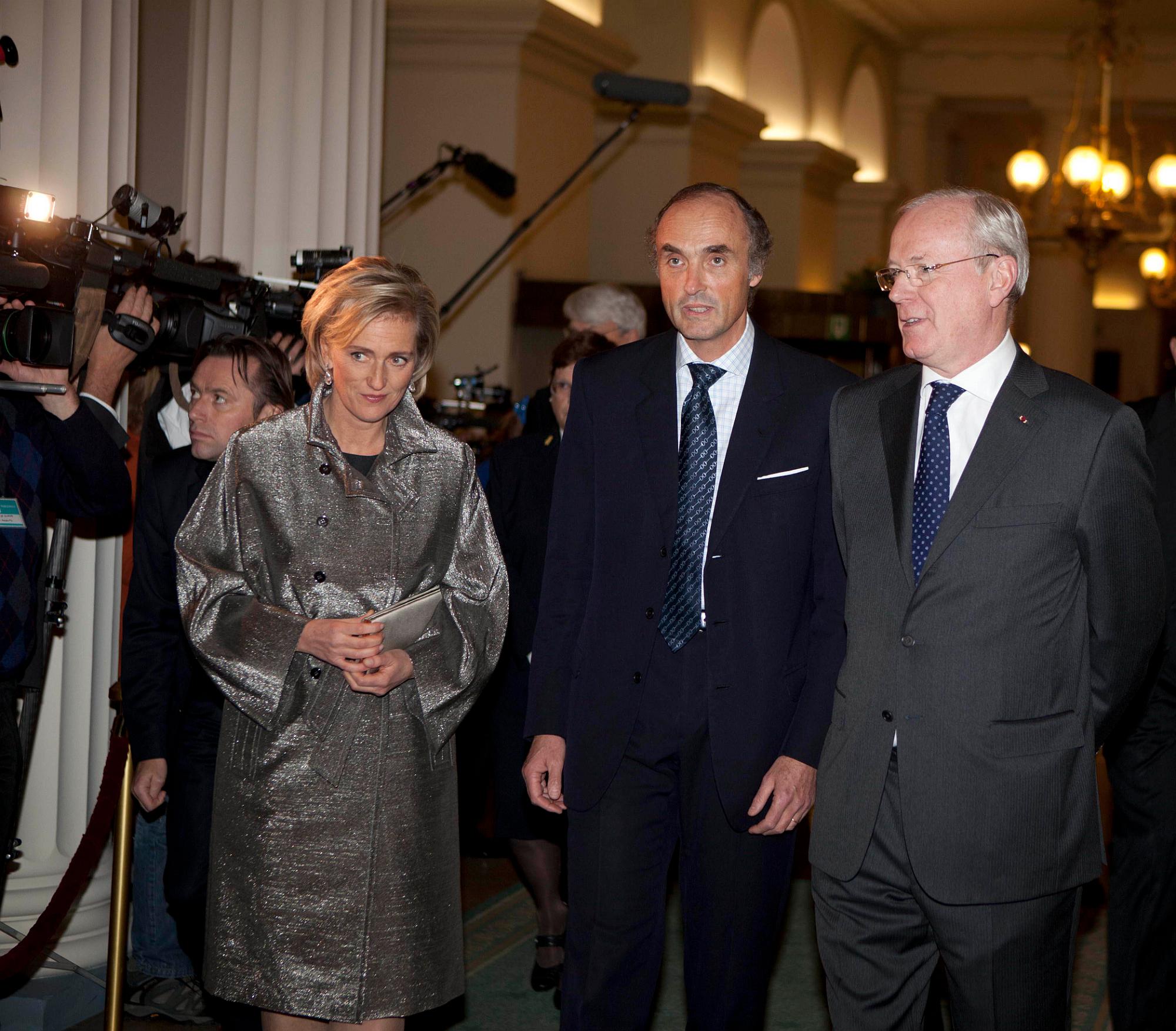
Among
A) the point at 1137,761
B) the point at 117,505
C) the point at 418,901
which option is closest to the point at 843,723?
the point at 418,901

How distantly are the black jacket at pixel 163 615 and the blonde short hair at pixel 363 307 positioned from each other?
0.69 metres

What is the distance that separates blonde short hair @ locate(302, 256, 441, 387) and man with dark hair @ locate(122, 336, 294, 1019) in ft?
1.90

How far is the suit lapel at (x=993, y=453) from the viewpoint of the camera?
246 cm

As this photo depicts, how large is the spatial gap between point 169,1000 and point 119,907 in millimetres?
686

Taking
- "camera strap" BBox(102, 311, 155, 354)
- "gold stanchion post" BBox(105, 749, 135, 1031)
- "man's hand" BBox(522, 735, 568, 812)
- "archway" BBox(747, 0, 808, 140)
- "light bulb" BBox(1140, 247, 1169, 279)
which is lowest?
"gold stanchion post" BBox(105, 749, 135, 1031)

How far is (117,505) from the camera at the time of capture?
3.48 m

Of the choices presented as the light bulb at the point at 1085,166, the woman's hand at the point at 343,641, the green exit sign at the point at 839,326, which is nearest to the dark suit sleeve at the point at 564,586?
the woman's hand at the point at 343,641

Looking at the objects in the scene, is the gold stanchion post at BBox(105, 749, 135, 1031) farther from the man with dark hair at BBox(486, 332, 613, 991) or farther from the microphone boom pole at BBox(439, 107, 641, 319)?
the microphone boom pole at BBox(439, 107, 641, 319)

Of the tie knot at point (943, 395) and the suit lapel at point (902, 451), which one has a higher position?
the tie knot at point (943, 395)

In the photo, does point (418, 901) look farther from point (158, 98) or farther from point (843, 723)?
point (158, 98)

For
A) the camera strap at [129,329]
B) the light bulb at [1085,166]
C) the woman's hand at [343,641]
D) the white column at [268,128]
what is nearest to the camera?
the woman's hand at [343,641]

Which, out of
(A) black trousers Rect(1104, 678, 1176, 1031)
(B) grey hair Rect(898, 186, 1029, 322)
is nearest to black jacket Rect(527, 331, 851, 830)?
(B) grey hair Rect(898, 186, 1029, 322)

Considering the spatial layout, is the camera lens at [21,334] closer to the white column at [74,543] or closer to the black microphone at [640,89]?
the white column at [74,543]

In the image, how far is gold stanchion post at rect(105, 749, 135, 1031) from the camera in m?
3.36
